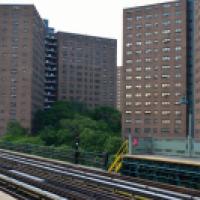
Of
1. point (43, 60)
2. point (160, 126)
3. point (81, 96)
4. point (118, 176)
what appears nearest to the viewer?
point (118, 176)

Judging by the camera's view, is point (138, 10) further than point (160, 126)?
Yes

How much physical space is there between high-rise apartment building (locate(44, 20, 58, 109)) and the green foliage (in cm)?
1389

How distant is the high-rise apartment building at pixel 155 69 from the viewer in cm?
13188

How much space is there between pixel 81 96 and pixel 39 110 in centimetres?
4429

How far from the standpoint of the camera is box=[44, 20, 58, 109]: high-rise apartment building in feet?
567

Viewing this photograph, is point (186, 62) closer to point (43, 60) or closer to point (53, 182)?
point (43, 60)

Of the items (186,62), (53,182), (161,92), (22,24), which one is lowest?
(53,182)

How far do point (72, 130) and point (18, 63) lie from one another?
110 feet

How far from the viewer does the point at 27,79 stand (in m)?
138

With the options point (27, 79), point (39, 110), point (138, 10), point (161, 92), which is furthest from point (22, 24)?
point (161, 92)

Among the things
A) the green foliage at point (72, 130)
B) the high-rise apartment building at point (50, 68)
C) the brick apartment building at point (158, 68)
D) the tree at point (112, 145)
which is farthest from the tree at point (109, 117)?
the tree at point (112, 145)

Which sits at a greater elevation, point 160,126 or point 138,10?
point 138,10

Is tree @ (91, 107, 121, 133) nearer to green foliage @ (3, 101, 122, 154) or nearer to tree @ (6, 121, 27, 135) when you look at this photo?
green foliage @ (3, 101, 122, 154)

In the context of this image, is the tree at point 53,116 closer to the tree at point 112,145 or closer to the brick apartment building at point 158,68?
the brick apartment building at point 158,68
